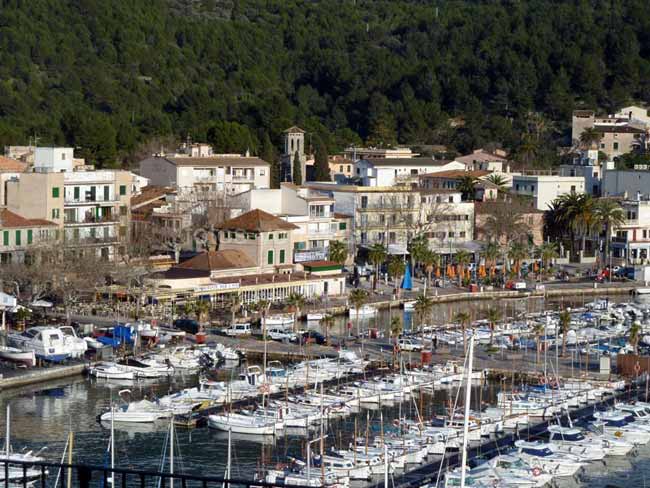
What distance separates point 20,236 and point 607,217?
20042 millimetres

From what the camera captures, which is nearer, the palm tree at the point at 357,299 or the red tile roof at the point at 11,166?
the palm tree at the point at 357,299

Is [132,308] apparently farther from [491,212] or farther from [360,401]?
[491,212]

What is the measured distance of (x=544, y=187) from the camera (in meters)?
53.5

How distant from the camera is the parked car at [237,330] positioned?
111ft

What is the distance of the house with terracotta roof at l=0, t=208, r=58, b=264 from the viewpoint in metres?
37.2

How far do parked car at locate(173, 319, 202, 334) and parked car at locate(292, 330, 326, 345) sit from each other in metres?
2.37

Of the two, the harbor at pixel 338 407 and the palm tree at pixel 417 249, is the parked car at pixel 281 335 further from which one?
the palm tree at pixel 417 249

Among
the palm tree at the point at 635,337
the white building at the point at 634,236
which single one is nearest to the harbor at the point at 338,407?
the palm tree at the point at 635,337

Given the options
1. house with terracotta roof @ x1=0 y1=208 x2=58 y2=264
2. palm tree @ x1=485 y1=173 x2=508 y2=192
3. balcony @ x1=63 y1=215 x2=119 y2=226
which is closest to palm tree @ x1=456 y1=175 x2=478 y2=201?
palm tree @ x1=485 y1=173 x2=508 y2=192

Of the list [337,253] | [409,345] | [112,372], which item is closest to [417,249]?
[337,253]

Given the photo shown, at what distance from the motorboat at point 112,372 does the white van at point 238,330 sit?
4.75 m

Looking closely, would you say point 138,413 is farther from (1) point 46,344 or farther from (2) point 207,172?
(2) point 207,172

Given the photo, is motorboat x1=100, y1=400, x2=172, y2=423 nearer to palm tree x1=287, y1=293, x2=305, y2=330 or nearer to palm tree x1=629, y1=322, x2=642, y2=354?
palm tree x1=287, y1=293, x2=305, y2=330

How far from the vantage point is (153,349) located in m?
31.2
